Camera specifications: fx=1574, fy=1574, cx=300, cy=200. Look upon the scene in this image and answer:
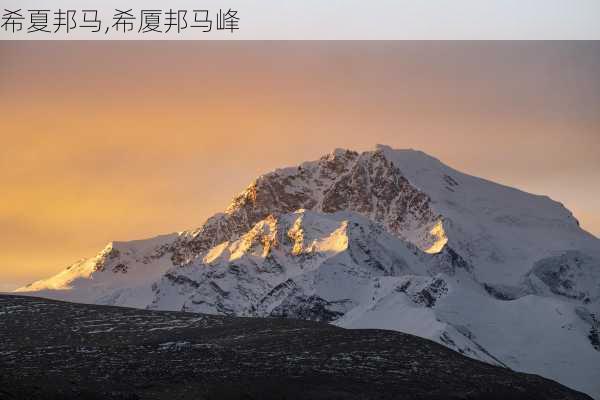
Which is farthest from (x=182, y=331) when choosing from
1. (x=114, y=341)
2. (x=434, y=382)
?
(x=434, y=382)

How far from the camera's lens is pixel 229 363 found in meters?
145

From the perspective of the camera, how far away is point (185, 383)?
136750 millimetres

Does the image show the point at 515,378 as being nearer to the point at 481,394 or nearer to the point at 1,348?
the point at 481,394

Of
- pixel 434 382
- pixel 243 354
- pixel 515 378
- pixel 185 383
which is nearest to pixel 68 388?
pixel 185 383

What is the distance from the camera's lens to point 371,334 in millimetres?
161500

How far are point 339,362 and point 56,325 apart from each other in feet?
124

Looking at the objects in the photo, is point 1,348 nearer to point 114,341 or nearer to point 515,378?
point 114,341

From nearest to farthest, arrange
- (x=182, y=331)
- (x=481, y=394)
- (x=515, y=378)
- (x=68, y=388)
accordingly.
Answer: (x=68, y=388) < (x=481, y=394) < (x=515, y=378) < (x=182, y=331)

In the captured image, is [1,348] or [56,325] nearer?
[1,348]

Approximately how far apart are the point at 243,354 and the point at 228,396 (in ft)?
52.5

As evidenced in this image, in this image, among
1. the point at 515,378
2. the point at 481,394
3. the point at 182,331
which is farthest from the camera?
the point at 182,331

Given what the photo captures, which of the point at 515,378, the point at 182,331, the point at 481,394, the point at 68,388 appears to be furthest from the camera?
the point at 182,331

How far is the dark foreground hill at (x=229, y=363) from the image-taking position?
135125 mm

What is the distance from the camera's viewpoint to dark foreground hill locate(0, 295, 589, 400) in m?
Result: 135
